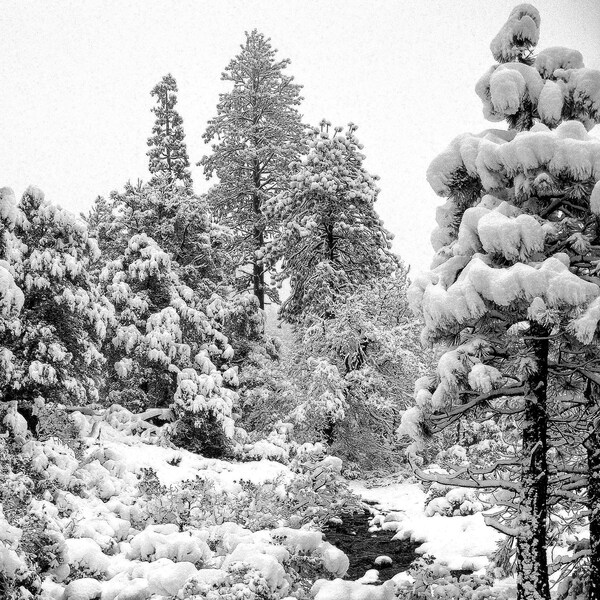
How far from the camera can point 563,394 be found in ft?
21.4

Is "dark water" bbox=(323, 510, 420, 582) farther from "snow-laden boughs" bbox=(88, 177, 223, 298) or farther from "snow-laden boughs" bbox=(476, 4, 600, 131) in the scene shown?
"snow-laden boughs" bbox=(88, 177, 223, 298)

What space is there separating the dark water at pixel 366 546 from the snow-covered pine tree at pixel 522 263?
15.2 feet

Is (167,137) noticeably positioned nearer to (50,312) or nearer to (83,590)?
(50,312)

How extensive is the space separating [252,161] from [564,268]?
1892 cm

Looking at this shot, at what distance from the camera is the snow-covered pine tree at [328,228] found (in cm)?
1902

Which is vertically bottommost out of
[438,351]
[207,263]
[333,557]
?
[333,557]

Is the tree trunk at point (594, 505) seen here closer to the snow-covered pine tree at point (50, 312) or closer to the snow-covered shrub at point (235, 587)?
the snow-covered shrub at point (235, 587)

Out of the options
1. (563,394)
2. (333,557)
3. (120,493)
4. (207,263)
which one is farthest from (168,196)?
(563,394)

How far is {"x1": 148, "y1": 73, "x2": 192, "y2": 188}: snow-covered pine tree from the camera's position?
2253 centimetres

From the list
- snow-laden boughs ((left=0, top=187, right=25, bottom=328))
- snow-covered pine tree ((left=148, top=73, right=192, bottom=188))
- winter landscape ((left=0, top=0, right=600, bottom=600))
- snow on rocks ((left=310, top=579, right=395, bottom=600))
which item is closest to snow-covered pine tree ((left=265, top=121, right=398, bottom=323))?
winter landscape ((left=0, top=0, right=600, bottom=600))

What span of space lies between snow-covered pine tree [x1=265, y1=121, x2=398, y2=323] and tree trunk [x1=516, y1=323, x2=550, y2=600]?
1309cm

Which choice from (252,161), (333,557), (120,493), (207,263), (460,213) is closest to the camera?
(460,213)

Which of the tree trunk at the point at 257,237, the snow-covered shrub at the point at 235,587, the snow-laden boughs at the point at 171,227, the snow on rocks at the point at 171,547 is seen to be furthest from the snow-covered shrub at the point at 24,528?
the tree trunk at the point at 257,237

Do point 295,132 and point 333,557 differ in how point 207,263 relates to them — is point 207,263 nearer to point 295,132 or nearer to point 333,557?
point 295,132
